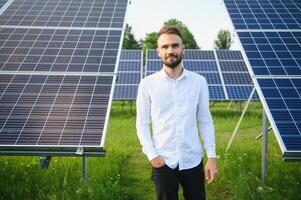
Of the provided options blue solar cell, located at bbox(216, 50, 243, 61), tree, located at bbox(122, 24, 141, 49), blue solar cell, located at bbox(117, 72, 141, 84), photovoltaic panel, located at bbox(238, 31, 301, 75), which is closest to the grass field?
photovoltaic panel, located at bbox(238, 31, 301, 75)

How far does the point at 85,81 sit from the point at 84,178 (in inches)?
67.8

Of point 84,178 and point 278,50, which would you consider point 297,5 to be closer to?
point 278,50

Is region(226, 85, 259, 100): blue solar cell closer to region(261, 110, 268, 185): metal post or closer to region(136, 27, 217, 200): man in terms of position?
region(261, 110, 268, 185): metal post

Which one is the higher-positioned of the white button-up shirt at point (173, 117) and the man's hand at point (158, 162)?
the white button-up shirt at point (173, 117)

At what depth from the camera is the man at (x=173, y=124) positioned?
3771 millimetres

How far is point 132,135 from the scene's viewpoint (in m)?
12.5

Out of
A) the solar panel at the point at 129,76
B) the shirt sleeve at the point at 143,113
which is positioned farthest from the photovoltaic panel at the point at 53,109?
the solar panel at the point at 129,76

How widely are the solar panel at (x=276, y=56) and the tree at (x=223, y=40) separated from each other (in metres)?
74.5

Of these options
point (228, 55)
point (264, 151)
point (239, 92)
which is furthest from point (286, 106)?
point (228, 55)

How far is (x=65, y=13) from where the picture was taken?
976cm

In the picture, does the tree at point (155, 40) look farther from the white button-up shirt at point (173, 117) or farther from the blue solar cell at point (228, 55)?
the white button-up shirt at point (173, 117)

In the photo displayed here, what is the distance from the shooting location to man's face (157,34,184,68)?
3.69m

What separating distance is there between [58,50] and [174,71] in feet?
15.3

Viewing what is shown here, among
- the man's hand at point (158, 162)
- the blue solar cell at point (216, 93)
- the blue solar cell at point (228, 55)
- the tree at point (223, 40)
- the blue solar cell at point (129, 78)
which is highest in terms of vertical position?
the tree at point (223, 40)
